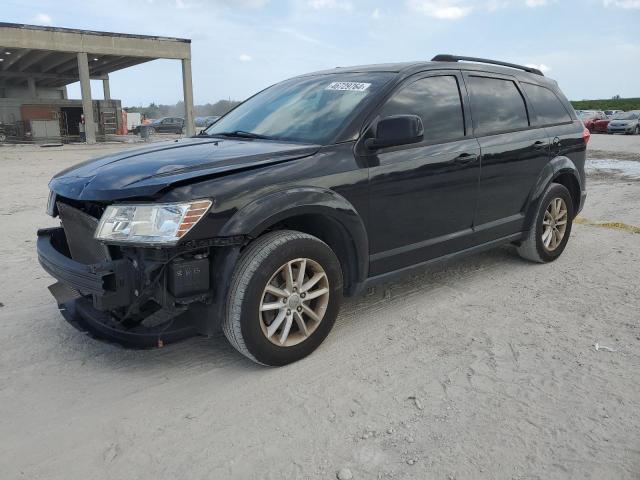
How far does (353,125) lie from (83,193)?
67.3 inches

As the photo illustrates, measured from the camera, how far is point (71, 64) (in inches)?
1394

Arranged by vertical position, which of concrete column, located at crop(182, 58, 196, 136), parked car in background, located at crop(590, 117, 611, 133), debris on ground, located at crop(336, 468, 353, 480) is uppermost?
concrete column, located at crop(182, 58, 196, 136)

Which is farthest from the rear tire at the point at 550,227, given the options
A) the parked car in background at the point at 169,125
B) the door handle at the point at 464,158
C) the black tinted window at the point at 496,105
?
the parked car in background at the point at 169,125

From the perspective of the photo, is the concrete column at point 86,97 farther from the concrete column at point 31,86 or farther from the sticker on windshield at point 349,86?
the sticker on windshield at point 349,86

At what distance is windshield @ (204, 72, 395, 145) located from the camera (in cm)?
359

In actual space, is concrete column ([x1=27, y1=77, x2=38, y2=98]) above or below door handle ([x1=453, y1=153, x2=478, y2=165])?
above

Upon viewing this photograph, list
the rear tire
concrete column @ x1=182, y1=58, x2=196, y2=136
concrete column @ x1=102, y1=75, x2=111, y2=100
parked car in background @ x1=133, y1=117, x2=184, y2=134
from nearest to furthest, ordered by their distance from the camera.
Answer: the rear tire
concrete column @ x1=182, y1=58, x2=196, y2=136
concrete column @ x1=102, y1=75, x2=111, y2=100
parked car in background @ x1=133, y1=117, x2=184, y2=134

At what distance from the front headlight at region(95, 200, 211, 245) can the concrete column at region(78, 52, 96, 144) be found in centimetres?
2802

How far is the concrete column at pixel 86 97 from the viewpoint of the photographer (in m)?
27.8

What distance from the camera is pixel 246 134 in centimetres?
398

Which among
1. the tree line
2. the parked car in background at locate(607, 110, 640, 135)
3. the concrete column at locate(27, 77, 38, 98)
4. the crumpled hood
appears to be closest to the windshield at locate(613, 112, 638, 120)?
the parked car in background at locate(607, 110, 640, 135)

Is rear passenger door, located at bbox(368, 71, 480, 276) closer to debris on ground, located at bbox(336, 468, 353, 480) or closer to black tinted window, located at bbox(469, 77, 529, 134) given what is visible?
black tinted window, located at bbox(469, 77, 529, 134)

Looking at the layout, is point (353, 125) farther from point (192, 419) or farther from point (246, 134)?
point (192, 419)

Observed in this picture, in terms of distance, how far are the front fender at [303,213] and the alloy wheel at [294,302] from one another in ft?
0.97
